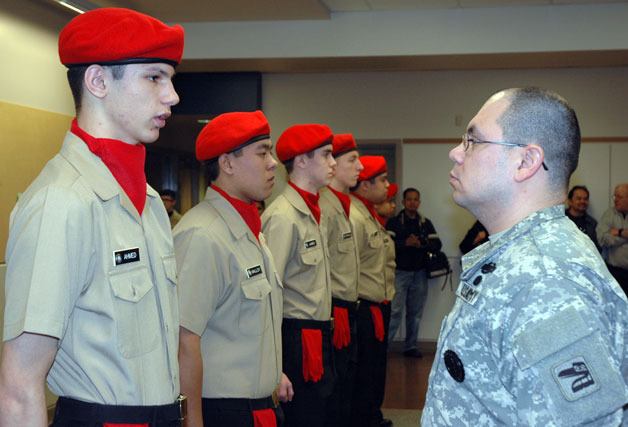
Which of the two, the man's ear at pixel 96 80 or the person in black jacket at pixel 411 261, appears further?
the person in black jacket at pixel 411 261

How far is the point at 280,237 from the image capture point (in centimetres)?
376

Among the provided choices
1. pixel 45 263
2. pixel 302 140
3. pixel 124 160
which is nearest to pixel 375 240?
pixel 302 140

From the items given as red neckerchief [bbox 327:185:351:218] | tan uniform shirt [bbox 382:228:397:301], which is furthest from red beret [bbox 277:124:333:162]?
tan uniform shirt [bbox 382:228:397:301]

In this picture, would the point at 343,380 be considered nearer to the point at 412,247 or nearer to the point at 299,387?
the point at 299,387

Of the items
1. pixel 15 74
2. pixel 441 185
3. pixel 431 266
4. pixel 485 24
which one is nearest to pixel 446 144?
pixel 441 185

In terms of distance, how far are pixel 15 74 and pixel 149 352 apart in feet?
13.8

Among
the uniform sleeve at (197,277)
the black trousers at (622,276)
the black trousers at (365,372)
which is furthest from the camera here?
the black trousers at (622,276)

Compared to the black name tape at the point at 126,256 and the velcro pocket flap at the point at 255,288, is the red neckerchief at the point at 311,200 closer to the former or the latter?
the velcro pocket flap at the point at 255,288

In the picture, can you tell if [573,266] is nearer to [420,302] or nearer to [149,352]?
[149,352]

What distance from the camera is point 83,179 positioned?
177cm

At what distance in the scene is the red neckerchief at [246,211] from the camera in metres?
2.99

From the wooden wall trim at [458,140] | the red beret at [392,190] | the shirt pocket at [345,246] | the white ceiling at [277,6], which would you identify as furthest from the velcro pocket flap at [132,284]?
the wooden wall trim at [458,140]

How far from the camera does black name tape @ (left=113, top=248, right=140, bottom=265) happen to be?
1784 mm

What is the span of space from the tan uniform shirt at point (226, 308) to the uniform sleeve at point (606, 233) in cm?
569
